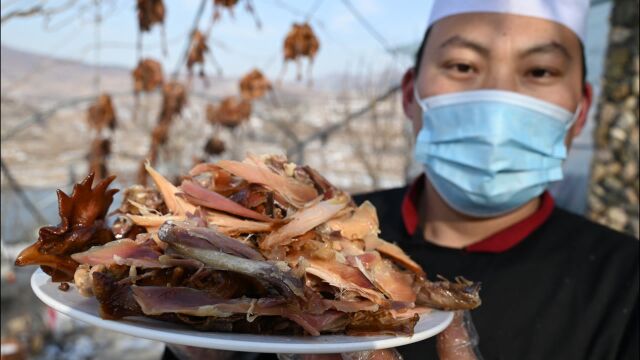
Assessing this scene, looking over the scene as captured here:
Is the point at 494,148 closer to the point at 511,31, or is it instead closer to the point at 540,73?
the point at 540,73

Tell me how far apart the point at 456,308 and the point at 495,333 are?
0.75m

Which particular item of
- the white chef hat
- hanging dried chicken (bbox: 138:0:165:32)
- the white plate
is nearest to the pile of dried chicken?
the white plate

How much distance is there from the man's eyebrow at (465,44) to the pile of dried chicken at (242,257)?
99 centimetres

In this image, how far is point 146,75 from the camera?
4449mm

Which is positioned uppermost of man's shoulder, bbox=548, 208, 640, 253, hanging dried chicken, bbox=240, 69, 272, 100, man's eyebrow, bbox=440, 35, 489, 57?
man's eyebrow, bbox=440, 35, 489, 57

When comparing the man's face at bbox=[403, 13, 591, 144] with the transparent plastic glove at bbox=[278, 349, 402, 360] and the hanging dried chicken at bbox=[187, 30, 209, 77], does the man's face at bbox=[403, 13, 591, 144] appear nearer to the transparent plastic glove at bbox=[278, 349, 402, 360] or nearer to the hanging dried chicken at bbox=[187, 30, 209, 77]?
the transparent plastic glove at bbox=[278, 349, 402, 360]

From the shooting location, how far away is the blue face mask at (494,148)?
209 cm

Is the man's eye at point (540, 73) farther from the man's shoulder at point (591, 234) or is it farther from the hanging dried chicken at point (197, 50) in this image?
the hanging dried chicken at point (197, 50)

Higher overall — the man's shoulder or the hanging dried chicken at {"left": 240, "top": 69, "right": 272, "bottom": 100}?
the hanging dried chicken at {"left": 240, "top": 69, "right": 272, "bottom": 100}

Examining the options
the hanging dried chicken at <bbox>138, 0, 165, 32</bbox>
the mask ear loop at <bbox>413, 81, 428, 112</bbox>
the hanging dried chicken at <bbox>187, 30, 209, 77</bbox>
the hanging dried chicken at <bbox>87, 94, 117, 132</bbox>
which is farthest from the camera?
the hanging dried chicken at <bbox>87, 94, 117, 132</bbox>

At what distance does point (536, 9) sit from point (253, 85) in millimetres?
3349

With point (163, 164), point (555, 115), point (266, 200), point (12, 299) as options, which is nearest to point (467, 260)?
point (555, 115)

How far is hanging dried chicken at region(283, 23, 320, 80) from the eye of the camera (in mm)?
4367

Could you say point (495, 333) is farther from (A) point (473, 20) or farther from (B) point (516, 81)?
(A) point (473, 20)
